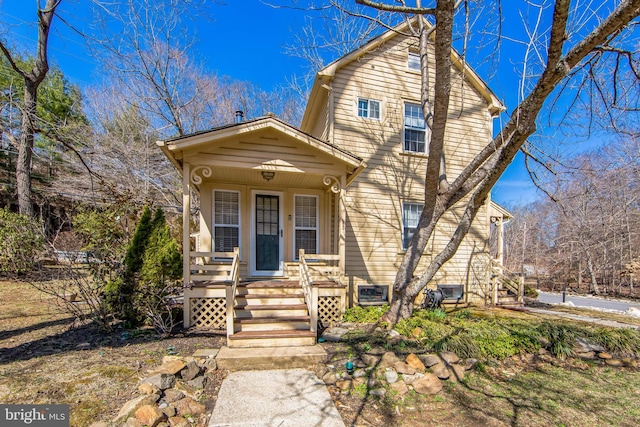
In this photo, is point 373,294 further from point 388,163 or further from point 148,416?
point 148,416

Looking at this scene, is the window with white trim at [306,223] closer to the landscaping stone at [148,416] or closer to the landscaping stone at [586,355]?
the landscaping stone at [148,416]

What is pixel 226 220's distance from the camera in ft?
23.7

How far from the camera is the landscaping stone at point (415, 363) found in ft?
12.9

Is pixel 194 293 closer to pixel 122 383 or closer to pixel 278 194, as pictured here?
pixel 122 383

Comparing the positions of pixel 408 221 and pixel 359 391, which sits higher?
pixel 408 221

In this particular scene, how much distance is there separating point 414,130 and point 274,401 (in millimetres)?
7758

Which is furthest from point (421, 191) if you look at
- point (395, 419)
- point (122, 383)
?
point (122, 383)

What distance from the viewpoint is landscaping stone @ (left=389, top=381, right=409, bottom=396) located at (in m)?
3.54

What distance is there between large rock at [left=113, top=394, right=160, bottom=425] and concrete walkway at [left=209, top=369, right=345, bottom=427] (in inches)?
26.6

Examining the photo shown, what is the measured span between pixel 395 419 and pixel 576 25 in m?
5.62

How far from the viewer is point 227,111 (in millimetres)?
17266

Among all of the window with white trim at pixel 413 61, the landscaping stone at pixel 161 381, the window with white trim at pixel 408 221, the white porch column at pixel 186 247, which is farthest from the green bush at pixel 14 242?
the window with white trim at pixel 413 61

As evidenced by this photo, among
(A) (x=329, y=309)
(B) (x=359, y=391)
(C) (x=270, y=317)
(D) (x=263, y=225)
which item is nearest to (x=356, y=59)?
(D) (x=263, y=225)

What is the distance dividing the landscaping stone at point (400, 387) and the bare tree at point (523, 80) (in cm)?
216
